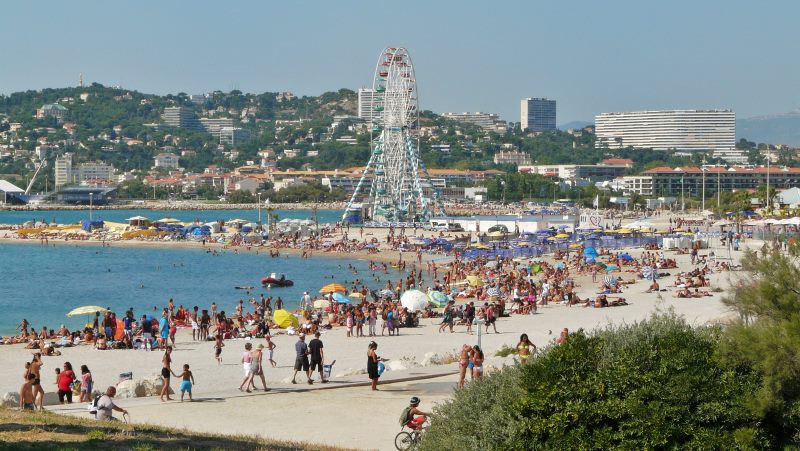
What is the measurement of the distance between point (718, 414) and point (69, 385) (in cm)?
847

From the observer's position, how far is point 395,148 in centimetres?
7894

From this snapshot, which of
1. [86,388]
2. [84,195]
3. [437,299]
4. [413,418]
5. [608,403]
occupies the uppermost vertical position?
[84,195]

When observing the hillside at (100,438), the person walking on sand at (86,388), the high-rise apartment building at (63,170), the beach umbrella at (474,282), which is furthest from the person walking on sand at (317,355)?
the high-rise apartment building at (63,170)

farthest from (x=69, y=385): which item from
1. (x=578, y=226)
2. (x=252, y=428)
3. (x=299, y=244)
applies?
(x=578, y=226)

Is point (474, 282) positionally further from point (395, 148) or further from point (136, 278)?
point (395, 148)

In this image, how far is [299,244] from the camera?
196 ft

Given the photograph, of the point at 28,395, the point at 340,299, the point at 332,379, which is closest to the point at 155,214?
the point at 340,299

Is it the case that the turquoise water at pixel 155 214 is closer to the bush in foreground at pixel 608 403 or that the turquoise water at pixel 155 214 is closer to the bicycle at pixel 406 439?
the bicycle at pixel 406 439

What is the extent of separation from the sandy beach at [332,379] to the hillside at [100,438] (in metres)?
1.02

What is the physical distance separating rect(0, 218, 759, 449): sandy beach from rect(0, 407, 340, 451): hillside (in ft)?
3.33

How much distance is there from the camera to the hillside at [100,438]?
32.4 ft

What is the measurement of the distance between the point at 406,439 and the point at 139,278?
3352 cm

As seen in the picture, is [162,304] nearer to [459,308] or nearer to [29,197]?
[459,308]

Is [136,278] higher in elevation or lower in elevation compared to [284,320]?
lower
